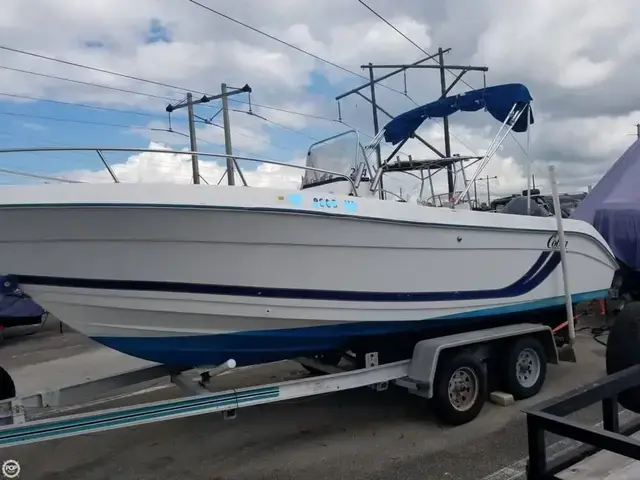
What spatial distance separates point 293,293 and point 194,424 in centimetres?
173

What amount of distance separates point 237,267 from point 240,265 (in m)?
0.02

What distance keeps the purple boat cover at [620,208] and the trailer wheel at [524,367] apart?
374 cm

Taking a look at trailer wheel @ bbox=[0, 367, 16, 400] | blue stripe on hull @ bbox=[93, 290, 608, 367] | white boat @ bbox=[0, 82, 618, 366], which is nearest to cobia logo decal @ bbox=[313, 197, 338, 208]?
white boat @ bbox=[0, 82, 618, 366]

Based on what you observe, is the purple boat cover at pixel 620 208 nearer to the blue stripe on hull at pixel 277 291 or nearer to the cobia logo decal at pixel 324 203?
the blue stripe on hull at pixel 277 291

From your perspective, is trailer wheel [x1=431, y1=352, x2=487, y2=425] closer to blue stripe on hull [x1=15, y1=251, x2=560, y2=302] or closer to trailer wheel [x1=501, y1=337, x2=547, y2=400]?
trailer wheel [x1=501, y1=337, x2=547, y2=400]

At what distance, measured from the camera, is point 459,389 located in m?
4.68

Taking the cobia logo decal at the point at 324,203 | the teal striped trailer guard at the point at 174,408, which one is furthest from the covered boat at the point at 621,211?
the cobia logo decal at the point at 324,203

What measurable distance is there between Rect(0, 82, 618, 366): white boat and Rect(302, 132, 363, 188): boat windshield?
404mm

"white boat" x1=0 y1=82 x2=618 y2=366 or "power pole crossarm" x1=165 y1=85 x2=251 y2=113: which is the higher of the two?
"power pole crossarm" x1=165 y1=85 x2=251 y2=113

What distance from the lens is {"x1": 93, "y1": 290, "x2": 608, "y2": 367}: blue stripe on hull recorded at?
4078mm

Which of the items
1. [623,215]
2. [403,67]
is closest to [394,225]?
[623,215]

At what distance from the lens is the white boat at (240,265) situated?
11.8ft

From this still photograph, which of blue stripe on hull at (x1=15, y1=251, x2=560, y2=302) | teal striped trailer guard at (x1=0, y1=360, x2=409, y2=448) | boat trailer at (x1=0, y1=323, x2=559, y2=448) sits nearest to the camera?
teal striped trailer guard at (x1=0, y1=360, x2=409, y2=448)

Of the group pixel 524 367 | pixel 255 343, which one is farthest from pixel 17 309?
pixel 524 367
